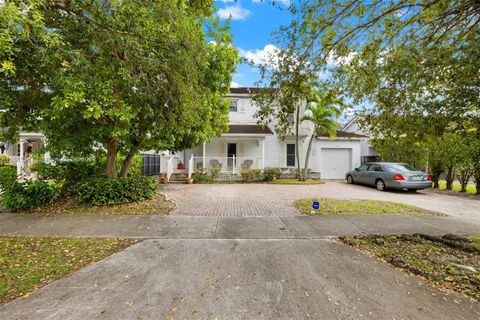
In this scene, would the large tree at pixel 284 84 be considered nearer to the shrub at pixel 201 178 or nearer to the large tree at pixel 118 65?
the large tree at pixel 118 65

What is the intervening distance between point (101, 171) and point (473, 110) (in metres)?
10.3

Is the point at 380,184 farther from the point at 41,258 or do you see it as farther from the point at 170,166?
the point at 41,258

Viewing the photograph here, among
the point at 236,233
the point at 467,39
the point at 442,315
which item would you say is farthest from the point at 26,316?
the point at 467,39

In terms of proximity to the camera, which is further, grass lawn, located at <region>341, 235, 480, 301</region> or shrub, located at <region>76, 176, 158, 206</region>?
shrub, located at <region>76, 176, 158, 206</region>

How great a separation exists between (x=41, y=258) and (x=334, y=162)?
689 inches

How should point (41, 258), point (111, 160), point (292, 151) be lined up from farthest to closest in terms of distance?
1. point (292, 151)
2. point (111, 160)
3. point (41, 258)

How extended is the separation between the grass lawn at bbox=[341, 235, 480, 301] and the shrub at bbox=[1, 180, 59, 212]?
8.45 m

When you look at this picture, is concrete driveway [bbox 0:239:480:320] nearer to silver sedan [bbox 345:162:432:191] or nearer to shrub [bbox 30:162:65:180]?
shrub [bbox 30:162:65:180]

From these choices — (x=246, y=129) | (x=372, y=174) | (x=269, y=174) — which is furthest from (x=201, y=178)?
(x=372, y=174)

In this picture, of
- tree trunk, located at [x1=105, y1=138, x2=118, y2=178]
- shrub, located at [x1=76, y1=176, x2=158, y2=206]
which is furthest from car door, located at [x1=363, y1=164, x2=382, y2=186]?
tree trunk, located at [x1=105, y1=138, x2=118, y2=178]

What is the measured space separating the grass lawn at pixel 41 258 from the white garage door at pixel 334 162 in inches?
618

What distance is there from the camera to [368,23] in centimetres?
459

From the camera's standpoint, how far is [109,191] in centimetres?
687

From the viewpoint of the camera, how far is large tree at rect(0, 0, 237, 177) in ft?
14.9
